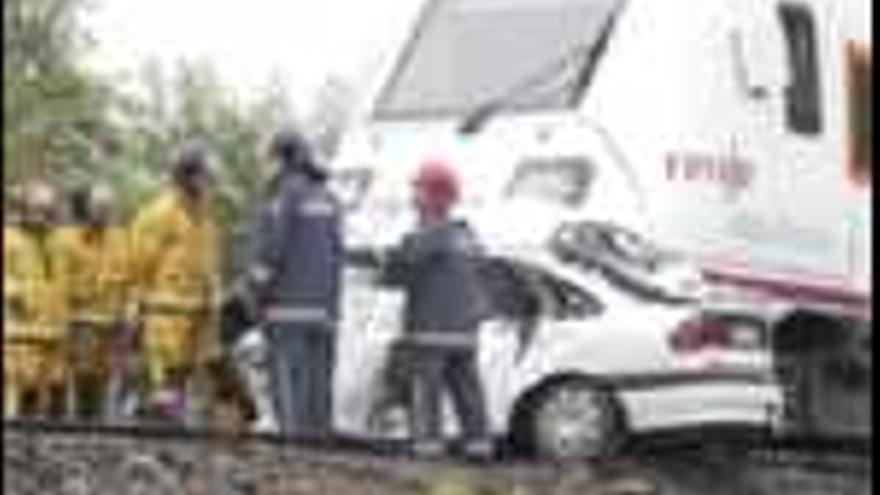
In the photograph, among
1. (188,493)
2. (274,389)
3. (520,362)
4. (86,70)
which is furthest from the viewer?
(86,70)

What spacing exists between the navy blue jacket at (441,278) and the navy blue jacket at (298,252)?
1.64 ft

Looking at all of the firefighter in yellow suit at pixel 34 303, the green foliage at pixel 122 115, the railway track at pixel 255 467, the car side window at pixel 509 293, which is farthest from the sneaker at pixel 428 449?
the green foliage at pixel 122 115

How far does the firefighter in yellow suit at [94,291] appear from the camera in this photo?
14.8 metres

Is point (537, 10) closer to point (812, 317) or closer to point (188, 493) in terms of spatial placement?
point (812, 317)

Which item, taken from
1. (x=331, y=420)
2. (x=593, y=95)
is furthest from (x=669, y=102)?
(x=331, y=420)

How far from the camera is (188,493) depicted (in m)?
12.1

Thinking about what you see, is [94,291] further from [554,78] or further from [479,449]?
[554,78]

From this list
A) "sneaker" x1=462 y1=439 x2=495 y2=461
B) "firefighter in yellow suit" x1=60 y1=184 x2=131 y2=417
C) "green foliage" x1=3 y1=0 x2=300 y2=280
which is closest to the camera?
"sneaker" x1=462 y1=439 x2=495 y2=461

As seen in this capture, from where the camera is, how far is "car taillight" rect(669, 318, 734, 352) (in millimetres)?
16141

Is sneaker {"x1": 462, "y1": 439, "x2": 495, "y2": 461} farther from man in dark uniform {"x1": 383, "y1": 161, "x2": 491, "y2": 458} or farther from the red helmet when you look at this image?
the red helmet

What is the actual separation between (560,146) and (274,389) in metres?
3.05

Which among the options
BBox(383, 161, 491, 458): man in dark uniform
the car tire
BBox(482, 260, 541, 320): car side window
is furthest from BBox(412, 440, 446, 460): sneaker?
BBox(482, 260, 541, 320): car side window

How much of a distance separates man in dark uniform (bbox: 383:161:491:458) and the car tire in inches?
23.7

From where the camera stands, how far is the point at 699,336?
16188 millimetres
